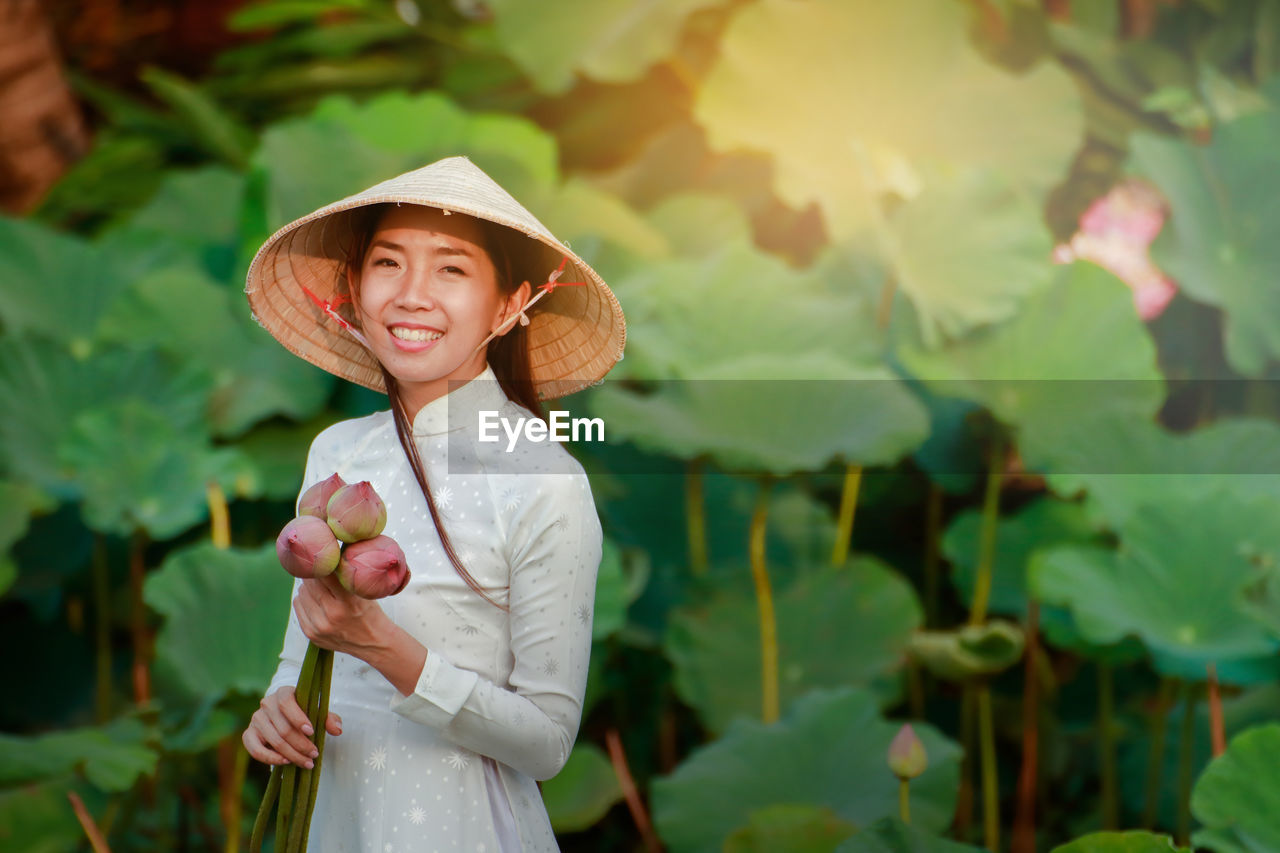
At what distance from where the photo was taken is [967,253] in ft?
5.00

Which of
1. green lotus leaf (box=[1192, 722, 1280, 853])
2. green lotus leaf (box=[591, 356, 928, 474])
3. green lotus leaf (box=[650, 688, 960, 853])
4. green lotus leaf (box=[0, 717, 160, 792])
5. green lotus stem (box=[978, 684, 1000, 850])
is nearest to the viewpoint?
green lotus leaf (box=[1192, 722, 1280, 853])

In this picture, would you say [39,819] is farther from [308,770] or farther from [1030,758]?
[1030,758]

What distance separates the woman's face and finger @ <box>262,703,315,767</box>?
0.19 metres

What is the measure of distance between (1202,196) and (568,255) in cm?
131

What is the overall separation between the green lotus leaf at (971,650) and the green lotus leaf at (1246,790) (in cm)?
33

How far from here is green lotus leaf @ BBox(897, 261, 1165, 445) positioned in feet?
4.79

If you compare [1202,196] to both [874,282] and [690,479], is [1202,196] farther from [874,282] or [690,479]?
[690,479]

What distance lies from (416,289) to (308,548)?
7.0 inches

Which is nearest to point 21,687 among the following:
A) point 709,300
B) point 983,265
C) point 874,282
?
point 709,300

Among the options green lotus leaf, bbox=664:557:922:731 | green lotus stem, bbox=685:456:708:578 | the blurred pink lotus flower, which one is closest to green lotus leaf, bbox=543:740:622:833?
green lotus leaf, bbox=664:557:922:731

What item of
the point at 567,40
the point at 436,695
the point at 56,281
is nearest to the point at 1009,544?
the point at 567,40

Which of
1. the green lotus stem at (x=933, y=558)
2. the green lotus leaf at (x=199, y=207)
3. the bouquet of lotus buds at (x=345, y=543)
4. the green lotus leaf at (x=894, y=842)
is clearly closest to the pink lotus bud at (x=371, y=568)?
the bouquet of lotus buds at (x=345, y=543)

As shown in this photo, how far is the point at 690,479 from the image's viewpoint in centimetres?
154

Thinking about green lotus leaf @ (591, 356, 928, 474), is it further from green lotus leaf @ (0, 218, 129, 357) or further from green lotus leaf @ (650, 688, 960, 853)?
green lotus leaf @ (0, 218, 129, 357)
